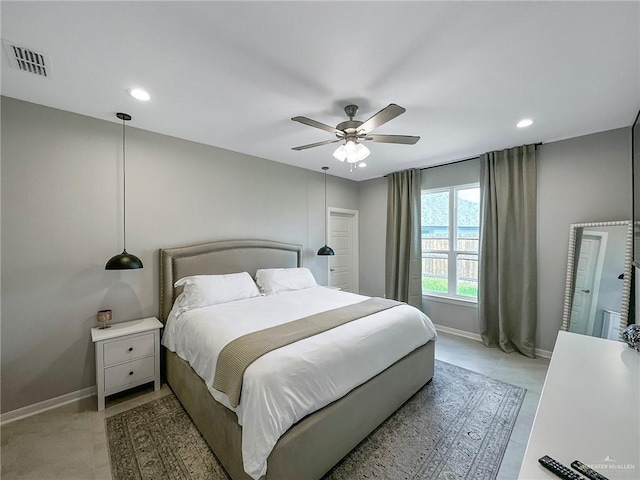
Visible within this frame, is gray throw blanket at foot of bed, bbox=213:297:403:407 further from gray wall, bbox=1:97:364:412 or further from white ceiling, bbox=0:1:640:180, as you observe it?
white ceiling, bbox=0:1:640:180

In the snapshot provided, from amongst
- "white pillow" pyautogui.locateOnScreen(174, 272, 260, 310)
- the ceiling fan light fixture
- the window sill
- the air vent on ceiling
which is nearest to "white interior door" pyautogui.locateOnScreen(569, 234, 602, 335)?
the window sill

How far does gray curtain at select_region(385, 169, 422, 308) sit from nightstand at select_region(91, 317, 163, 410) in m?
3.56

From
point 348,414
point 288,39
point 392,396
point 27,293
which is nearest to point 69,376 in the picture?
point 27,293

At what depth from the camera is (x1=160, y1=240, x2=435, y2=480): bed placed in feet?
4.92

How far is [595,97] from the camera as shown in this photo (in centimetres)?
218

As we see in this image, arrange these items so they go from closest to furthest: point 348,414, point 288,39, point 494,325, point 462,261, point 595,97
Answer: point 288,39
point 348,414
point 595,97
point 494,325
point 462,261

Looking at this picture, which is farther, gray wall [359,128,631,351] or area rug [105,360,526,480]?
gray wall [359,128,631,351]

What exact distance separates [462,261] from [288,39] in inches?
152

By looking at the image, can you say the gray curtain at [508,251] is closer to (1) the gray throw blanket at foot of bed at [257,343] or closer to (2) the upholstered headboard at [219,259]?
(1) the gray throw blanket at foot of bed at [257,343]

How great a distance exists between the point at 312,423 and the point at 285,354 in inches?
16.5

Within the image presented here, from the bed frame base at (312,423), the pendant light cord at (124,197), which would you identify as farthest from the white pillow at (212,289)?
the pendant light cord at (124,197)

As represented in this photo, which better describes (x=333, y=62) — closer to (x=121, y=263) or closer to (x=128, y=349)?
(x=121, y=263)

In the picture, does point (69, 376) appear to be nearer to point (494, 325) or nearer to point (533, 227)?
point (494, 325)

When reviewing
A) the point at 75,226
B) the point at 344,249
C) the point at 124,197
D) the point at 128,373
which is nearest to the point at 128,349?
the point at 128,373
